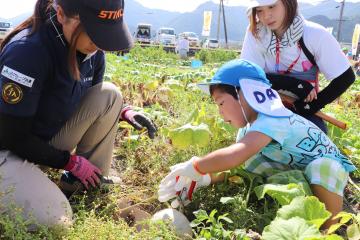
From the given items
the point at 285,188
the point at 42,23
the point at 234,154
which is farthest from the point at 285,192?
the point at 42,23

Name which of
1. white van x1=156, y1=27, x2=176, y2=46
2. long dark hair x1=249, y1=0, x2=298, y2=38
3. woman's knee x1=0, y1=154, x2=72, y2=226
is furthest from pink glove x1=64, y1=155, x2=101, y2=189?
white van x1=156, y1=27, x2=176, y2=46

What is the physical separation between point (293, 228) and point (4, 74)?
1.18 m

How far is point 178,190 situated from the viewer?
199cm

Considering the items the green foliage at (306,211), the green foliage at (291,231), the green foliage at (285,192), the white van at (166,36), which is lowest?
the white van at (166,36)

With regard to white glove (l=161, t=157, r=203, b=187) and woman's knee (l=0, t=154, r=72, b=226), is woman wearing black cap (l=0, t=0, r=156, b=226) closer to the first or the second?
woman's knee (l=0, t=154, r=72, b=226)

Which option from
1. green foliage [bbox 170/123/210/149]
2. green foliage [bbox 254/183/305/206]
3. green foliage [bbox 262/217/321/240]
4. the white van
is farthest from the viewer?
the white van

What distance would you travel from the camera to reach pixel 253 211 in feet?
6.14

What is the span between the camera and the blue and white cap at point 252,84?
1925 mm

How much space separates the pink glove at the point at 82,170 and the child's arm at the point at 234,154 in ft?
1.70

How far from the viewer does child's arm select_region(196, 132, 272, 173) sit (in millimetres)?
1807

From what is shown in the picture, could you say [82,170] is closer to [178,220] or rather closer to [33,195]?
[33,195]

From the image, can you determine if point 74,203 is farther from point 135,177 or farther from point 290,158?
point 290,158

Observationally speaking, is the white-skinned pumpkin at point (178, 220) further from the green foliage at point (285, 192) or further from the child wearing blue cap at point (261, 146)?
the green foliage at point (285, 192)

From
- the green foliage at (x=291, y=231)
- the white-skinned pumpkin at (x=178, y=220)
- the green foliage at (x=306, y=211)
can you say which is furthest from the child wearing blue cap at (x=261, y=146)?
the green foliage at (x=291, y=231)
